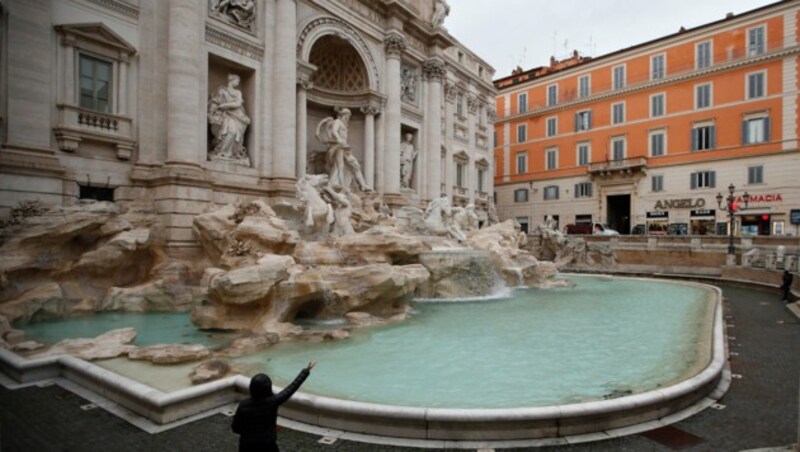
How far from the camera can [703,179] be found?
27.0 meters

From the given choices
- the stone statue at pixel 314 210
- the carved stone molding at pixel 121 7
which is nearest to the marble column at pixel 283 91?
the stone statue at pixel 314 210

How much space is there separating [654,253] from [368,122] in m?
15.2

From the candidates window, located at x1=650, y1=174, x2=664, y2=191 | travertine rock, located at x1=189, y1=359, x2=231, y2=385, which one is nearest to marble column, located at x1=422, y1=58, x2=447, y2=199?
window, located at x1=650, y1=174, x2=664, y2=191

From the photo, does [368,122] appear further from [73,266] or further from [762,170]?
[762,170]

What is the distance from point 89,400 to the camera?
4.53 meters

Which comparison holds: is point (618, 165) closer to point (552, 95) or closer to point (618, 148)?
point (618, 148)

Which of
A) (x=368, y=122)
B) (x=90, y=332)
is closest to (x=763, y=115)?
(x=368, y=122)

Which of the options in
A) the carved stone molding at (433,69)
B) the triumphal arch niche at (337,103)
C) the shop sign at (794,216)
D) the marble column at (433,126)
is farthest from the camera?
the shop sign at (794,216)

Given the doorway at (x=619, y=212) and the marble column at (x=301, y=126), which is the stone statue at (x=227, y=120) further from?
the doorway at (x=619, y=212)

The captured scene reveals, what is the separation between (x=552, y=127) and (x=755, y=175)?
13400 millimetres

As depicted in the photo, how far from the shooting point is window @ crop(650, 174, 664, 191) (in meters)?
28.5

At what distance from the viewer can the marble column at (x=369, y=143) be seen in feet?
63.2

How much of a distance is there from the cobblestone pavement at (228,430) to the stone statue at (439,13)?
2168 centimetres

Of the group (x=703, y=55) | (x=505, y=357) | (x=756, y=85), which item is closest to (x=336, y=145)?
(x=505, y=357)
